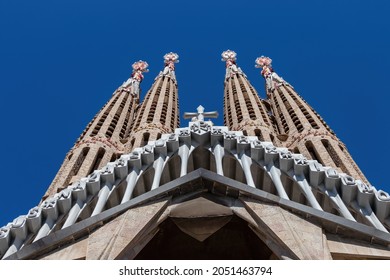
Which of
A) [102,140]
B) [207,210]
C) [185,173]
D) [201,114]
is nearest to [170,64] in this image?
[102,140]

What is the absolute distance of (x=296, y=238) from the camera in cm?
897

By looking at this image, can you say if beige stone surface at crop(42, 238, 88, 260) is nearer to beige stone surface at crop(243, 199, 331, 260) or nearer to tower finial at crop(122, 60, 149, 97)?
beige stone surface at crop(243, 199, 331, 260)

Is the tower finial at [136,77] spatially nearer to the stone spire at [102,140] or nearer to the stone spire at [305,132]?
the stone spire at [102,140]

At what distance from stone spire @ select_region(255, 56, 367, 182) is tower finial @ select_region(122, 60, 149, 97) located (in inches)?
350

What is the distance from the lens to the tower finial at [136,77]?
4053 centimetres

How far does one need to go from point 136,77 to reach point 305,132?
17.9 metres

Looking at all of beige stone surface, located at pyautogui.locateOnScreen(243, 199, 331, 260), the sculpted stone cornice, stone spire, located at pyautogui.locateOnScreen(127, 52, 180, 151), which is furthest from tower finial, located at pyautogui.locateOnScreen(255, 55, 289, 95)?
beige stone surface, located at pyautogui.locateOnScreen(243, 199, 331, 260)

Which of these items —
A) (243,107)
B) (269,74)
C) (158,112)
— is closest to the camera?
(158,112)

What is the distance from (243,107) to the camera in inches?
1302

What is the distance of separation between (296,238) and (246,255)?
3927 mm

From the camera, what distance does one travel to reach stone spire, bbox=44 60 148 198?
81.9ft

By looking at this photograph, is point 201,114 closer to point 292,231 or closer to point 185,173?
point 185,173
